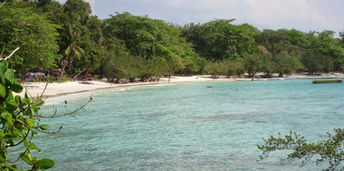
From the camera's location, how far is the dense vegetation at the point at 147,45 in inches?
1607

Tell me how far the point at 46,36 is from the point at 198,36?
4952cm

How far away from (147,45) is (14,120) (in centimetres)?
6786

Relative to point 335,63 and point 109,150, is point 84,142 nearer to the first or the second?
point 109,150

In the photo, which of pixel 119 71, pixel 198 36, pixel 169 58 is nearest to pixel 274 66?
pixel 198 36

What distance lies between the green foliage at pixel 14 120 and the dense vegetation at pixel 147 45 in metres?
30.4

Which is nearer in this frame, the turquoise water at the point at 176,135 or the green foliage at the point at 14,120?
the green foliage at the point at 14,120

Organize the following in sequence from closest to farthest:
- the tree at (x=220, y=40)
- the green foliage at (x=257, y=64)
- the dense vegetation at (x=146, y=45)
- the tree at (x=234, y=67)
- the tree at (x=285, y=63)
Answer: the dense vegetation at (x=146, y=45)
the tree at (x=234, y=67)
the green foliage at (x=257, y=64)
the tree at (x=285, y=63)
the tree at (x=220, y=40)

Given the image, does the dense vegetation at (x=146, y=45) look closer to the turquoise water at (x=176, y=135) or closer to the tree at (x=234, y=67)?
the tree at (x=234, y=67)

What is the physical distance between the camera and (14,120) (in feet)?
7.32

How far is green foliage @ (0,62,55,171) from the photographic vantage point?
2.02 metres

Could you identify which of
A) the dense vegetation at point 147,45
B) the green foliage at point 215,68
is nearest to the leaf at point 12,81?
the dense vegetation at point 147,45

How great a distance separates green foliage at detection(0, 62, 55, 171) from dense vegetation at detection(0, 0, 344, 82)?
1195 inches

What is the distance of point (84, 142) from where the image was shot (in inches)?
686

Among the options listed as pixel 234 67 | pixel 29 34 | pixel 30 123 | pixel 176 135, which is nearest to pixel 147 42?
pixel 234 67
